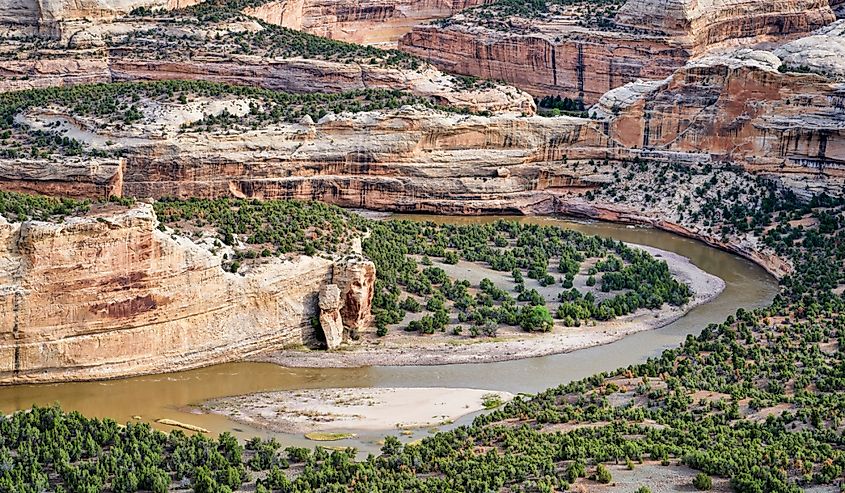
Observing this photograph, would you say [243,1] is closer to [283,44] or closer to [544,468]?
[283,44]

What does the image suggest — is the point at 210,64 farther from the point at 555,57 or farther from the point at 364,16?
the point at 364,16

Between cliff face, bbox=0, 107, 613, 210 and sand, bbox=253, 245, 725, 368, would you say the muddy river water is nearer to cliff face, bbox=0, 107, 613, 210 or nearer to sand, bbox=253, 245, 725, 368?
sand, bbox=253, 245, 725, 368

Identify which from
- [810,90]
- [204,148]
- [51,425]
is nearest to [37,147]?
[204,148]

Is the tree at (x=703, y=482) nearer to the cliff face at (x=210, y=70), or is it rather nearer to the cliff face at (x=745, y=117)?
the cliff face at (x=745, y=117)

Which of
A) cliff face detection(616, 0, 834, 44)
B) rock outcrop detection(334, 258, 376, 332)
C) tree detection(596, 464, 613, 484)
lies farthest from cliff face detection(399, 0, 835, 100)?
tree detection(596, 464, 613, 484)

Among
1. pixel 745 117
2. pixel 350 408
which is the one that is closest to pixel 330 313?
pixel 350 408

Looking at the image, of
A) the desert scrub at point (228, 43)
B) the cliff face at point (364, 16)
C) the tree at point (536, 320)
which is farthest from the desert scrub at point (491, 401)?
the cliff face at point (364, 16)
